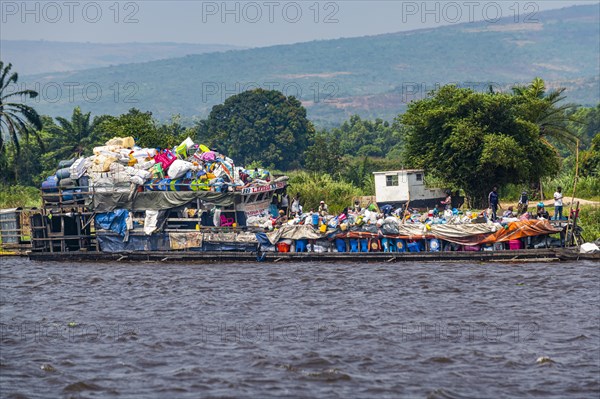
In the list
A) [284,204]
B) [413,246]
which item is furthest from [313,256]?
[284,204]

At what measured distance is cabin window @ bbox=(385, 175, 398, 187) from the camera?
139ft

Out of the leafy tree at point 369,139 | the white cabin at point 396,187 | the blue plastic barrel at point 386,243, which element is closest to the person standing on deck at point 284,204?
the white cabin at point 396,187

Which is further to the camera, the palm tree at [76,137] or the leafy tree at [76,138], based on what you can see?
the palm tree at [76,137]

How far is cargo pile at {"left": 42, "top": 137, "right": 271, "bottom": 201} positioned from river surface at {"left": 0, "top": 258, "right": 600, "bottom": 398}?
3.27 metres

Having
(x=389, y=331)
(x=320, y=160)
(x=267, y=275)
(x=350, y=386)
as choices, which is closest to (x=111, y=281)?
(x=267, y=275)

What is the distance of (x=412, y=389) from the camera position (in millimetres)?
21109

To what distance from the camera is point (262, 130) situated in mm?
97500

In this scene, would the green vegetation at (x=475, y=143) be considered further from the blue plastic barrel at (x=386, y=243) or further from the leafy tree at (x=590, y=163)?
the leafy tree at (x=590, y=163)

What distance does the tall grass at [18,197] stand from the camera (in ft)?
181

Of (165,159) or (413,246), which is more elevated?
(165,159)

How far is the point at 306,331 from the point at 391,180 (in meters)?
16.9

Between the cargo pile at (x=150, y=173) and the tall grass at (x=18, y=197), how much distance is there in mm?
13689

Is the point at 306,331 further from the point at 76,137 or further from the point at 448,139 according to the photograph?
the point at 76,137

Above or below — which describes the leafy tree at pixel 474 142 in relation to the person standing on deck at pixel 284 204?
above
